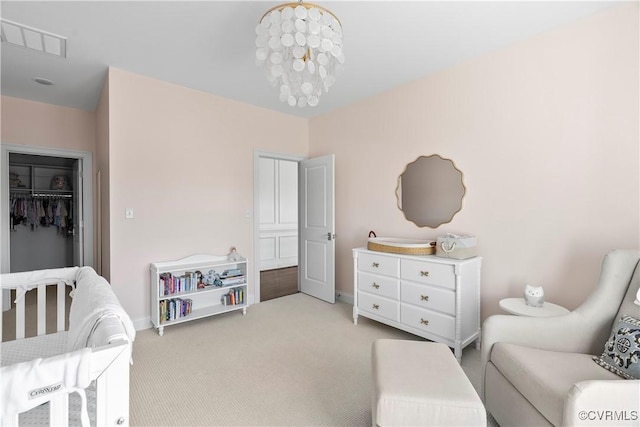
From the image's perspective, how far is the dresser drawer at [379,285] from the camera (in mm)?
2881

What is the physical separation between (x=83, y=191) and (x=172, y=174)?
5.95ft

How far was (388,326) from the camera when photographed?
10.3 ft

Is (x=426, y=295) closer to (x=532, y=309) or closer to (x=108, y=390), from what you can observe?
(x=532, y=309)

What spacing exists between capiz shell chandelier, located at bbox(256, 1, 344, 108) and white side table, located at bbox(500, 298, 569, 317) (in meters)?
1.98

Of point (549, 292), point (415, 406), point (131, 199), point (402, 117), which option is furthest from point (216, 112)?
point (549, 292)

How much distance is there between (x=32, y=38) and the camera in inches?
93.6

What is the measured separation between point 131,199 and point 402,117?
9.64 ft

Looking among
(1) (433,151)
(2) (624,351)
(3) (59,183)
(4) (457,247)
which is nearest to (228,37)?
(1) (433,151)

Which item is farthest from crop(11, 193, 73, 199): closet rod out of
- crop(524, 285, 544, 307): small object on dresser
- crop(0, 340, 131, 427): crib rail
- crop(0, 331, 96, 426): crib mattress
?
crop(524, 285, 544, 307): small object on dresser

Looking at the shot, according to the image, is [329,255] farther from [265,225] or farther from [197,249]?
[265,225]

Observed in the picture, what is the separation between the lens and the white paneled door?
3910 millimetres

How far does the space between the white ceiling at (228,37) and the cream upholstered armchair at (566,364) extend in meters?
1.79

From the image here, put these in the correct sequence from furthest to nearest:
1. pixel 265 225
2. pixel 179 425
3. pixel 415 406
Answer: pixel 265 225, pixel 179 425, pixel 415 406

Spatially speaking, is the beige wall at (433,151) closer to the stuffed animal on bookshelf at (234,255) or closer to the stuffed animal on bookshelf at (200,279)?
the stuffed animal on bookshelf at (234,255)
